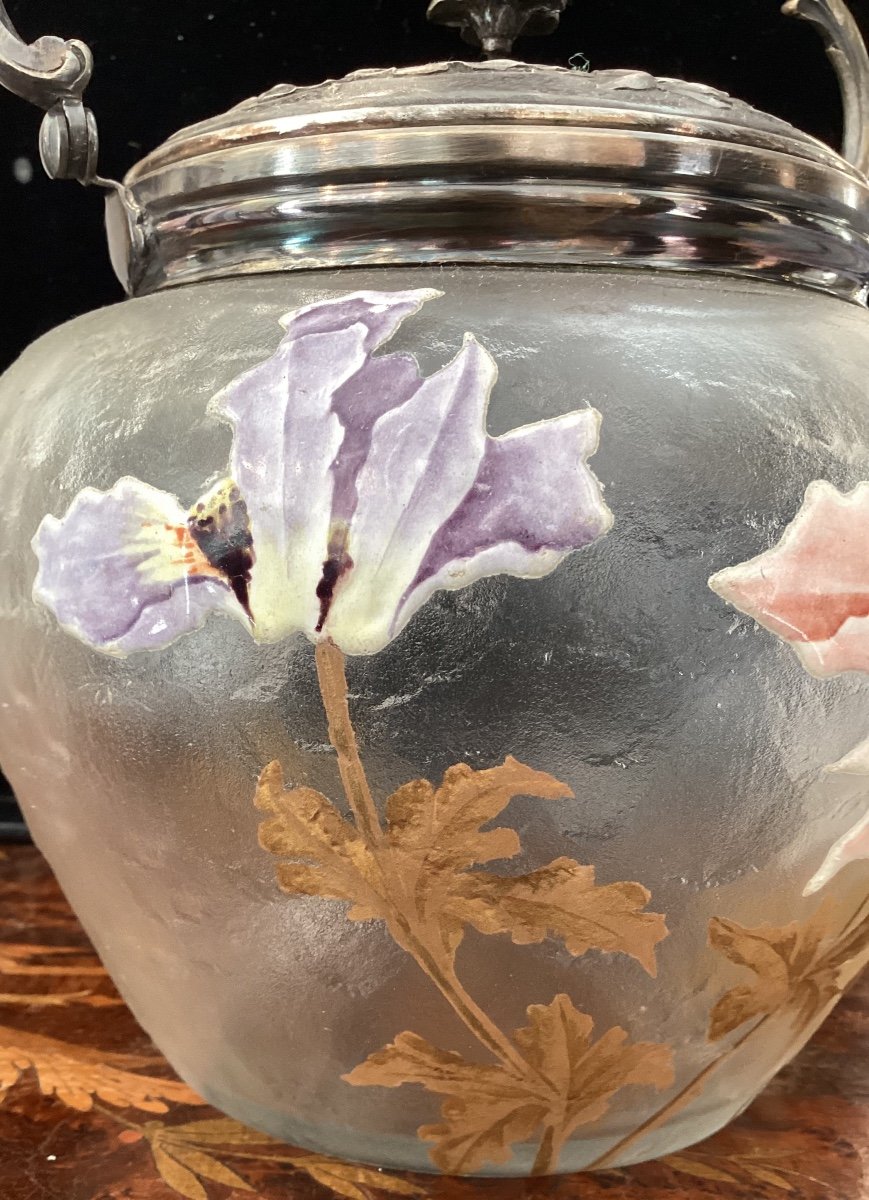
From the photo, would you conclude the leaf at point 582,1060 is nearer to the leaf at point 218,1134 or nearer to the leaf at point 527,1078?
the leaf at point 527,1078

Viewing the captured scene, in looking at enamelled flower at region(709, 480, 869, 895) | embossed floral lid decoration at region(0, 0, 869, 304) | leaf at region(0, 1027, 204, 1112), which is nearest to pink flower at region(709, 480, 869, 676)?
enamelled flower at region(709, 480, 869, 895)

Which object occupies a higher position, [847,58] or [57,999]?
[847,58]

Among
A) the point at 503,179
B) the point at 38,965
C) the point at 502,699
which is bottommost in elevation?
the point at 38,965

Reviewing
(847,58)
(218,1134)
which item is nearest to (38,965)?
(218,1134)

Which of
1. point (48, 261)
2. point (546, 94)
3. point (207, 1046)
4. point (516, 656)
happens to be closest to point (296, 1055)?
point (207, 1046)

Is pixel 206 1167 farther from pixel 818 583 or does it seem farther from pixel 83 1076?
pixel 818 583

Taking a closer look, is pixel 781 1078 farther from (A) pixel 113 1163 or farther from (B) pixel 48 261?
(B) pixel 48 261

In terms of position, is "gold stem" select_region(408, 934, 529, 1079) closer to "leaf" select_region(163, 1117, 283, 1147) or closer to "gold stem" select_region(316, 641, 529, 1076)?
"gold stem" select_region(316, 641, 529, 1076)
